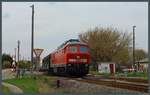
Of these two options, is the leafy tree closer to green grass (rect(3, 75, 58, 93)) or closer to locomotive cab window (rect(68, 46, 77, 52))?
locomotive cab window (rect(68, 46, 77, 52))

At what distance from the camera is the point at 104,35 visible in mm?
48375

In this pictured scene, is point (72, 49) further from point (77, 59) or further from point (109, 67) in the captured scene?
point (109, 67)

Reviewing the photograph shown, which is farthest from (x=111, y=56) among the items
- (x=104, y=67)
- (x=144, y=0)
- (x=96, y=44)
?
(x=144, y=0)

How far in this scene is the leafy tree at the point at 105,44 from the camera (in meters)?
42.5

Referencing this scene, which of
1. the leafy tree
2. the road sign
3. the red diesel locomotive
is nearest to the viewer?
the road sign

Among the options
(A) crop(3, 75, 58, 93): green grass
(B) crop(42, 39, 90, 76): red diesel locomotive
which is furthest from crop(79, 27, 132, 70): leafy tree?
(A) crop(3, 75, 58, 93): green grass

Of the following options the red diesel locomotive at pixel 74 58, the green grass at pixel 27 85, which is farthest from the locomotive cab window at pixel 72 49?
the green grass at pixel 27 85

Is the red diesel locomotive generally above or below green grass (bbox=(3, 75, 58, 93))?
above

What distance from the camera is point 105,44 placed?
144ft

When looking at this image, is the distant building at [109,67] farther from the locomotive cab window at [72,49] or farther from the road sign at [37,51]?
the locomotive cab window at [72,49]

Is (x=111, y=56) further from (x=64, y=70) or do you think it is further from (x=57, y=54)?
(x=64, y=70)

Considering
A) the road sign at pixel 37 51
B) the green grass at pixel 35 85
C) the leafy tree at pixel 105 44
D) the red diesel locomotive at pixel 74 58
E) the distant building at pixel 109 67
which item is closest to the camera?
the green grass at pixel 35 85

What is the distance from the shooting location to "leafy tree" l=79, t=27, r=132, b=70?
42.5 m

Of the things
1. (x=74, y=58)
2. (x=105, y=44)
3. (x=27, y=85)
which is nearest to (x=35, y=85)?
(x=27, y=85)
